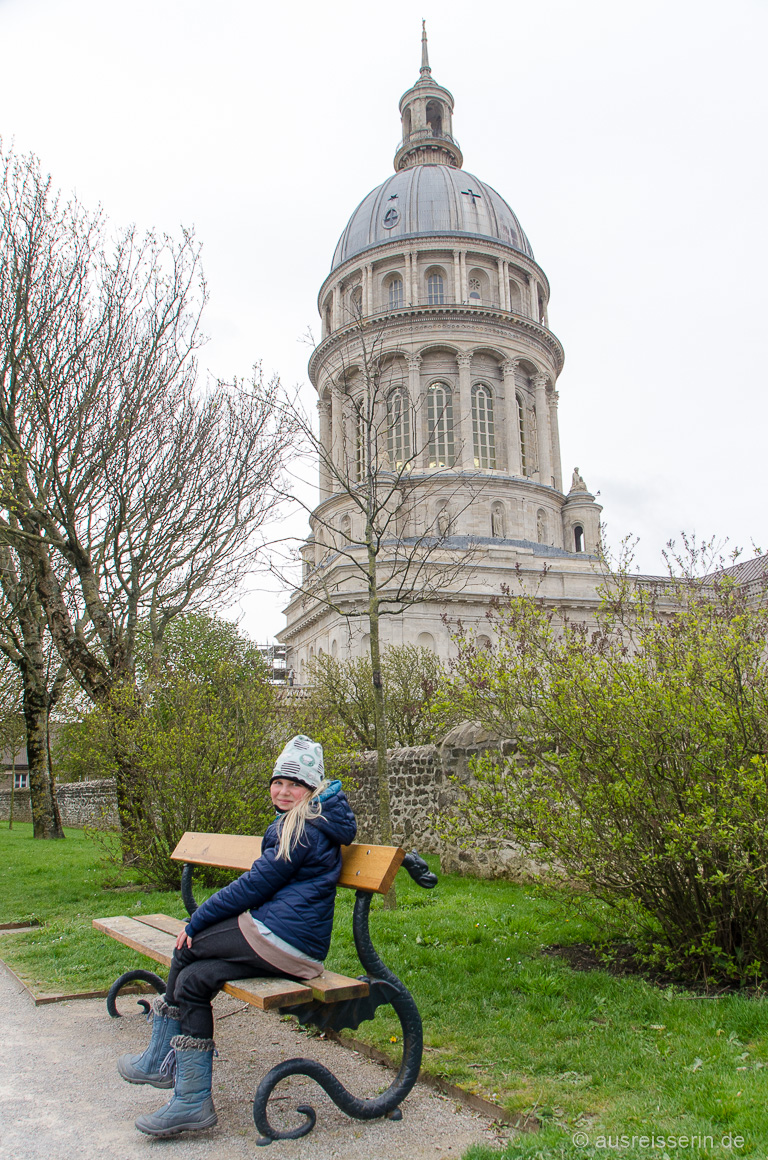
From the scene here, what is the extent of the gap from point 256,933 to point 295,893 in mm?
233

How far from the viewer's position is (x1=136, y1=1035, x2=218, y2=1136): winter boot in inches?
135

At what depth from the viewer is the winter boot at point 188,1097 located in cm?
344

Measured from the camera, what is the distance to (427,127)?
189 ft

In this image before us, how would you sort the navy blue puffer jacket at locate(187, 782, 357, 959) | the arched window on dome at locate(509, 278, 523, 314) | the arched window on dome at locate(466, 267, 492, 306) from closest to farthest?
the navy blue puffer jacket at locate(187, 782, 357, 959), the arched window on dome at locate(466, 267, 492, 306), the arched window on dome at locate(509, 278, 523, 314)

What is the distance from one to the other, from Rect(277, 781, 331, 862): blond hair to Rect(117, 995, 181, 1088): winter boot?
936 millimetres

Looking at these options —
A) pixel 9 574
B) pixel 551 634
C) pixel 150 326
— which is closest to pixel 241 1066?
pixel 551 634

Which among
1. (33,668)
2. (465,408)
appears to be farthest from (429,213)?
→ (33,668)

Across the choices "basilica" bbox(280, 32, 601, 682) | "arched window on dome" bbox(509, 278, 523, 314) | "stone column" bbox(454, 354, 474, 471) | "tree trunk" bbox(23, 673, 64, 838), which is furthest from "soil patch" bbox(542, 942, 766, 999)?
"arched window on dome" bbox(509, 278, 523, 314)

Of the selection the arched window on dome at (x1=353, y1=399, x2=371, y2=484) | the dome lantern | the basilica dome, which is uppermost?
the dome lantern

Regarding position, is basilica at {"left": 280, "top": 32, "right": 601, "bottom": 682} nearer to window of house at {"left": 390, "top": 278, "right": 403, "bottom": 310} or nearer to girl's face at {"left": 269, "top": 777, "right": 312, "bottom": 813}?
window of house at {"left": 390, "top": 278, "right": 403, "bottom": 310}

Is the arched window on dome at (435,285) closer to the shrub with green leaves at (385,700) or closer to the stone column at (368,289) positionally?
the stone column at (368,289)

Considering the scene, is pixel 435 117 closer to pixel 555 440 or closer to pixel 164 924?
pixel 555 440

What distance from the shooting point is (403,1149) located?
11.0 ft

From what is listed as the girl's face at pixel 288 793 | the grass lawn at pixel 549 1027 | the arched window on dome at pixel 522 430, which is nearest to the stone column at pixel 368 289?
the arched window on dome at pixel 522 430
